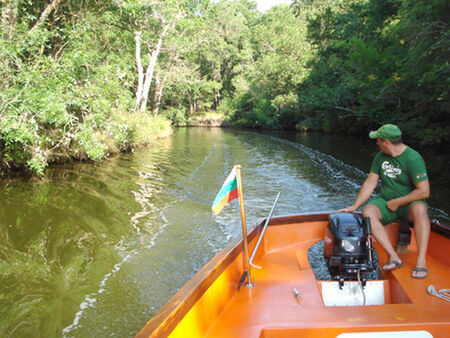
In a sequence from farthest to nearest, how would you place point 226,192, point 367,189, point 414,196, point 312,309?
1. point 367,189
2. point 414,196
3. point 226,192
4. point 312,309

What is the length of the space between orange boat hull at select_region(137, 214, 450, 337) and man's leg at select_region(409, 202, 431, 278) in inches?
5.4

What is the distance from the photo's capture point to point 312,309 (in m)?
2.76

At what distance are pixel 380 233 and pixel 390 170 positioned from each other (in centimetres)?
74

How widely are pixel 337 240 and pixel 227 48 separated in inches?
2051

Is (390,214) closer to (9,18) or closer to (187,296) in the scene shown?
(187,296)

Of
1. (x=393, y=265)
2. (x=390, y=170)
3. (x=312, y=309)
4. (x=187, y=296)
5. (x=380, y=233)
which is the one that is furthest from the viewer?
(x=390, y=170)

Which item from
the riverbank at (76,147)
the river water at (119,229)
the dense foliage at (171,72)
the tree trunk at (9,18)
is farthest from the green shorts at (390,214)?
the tree trunk at (9,18)

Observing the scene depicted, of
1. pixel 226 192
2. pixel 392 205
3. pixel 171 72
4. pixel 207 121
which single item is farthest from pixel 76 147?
pixel 207 121

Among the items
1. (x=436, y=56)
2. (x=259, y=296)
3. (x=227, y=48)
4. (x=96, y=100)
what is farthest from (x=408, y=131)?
(x=227, y=48)

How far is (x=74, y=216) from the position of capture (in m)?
7.03

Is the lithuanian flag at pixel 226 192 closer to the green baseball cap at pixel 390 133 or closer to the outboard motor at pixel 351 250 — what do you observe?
the outboard motor at pixel 351 250

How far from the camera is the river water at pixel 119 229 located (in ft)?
12.9

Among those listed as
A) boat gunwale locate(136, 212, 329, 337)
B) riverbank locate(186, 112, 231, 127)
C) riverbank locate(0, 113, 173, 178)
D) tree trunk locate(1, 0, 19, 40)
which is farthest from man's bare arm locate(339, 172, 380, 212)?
riverbank locate(186, 112, 231, 127)

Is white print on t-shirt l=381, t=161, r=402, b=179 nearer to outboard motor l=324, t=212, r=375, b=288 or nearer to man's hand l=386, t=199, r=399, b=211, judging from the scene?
man's hand l=386, t=199, r=399, b=211
